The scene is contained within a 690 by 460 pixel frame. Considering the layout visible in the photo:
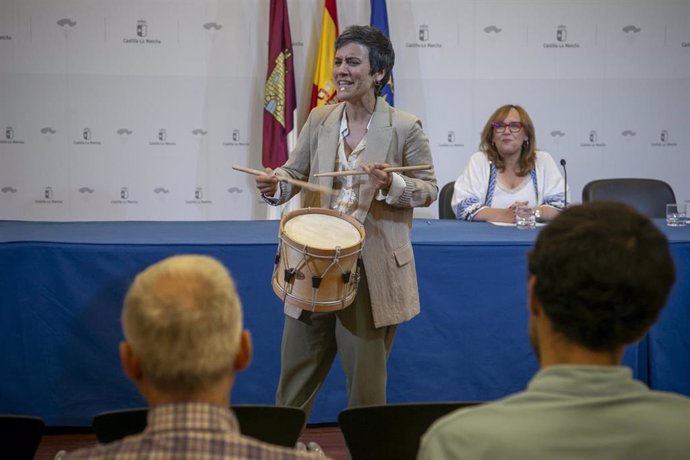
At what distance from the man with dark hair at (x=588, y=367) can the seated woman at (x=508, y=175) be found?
137 inches

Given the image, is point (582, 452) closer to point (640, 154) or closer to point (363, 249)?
point (363, 249)

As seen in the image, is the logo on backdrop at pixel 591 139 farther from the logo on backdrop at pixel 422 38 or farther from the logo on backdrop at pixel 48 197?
the logo on backdrop at pixel 48 197

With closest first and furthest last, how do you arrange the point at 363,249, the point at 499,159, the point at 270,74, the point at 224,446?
the point at 224,446, the point at 363,249, the point at 499,159, the point at 270,74

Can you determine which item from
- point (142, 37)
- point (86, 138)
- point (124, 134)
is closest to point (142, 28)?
point (142, 37)

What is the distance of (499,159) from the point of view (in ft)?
15.9

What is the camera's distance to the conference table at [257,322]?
3.71m

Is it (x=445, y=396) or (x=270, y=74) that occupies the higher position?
(x=270, y=74)

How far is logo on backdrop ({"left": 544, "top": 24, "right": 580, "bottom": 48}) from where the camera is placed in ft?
22.2

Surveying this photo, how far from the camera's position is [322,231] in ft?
8.94

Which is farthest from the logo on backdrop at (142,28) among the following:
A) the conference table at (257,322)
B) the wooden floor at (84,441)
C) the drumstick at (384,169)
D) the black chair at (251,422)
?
the black chair at (251,422)

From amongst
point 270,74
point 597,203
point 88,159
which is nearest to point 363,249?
point 597,203

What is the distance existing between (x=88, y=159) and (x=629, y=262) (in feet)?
19.2

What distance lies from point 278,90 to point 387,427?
4697mm

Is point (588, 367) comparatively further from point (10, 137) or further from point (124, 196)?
point (10, 137)
